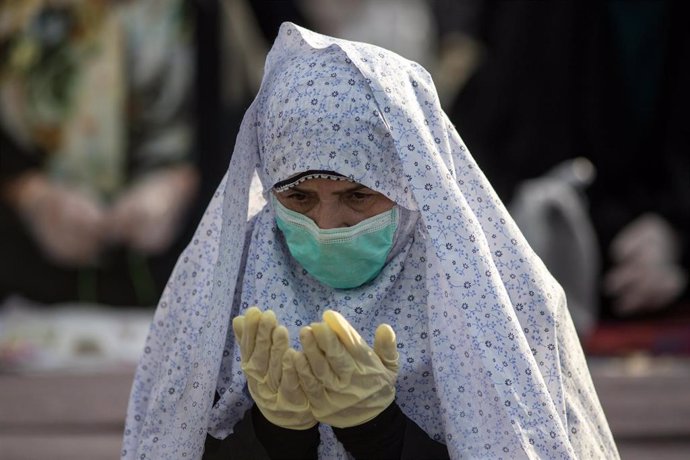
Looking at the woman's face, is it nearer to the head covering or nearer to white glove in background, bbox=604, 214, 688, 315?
the head covering

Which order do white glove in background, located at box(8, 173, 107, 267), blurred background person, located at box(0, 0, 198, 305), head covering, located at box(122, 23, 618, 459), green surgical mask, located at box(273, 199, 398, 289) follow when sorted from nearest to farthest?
1. head covering, located at box(122, 23, 618, 459)
2. green surgical mask, located at box(273, 199, 398, 289)
3. blurred background person, located at box(0, 0, 198, 305)
4. white glove in background, located at box(8, 173, 107, 267)

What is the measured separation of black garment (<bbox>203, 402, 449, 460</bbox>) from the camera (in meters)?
2.95

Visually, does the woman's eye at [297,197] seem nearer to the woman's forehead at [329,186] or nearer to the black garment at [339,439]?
the woman's forehead at [329,186]

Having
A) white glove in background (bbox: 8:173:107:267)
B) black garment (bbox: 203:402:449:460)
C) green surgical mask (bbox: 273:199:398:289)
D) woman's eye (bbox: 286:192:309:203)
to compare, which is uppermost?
white glove in background (bbox: 8:173:107:267)

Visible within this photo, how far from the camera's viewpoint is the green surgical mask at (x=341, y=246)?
10.2 feet

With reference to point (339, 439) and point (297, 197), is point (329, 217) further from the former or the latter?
point (339, 439)

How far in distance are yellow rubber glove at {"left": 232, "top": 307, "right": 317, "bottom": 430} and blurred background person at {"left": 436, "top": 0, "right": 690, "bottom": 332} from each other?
4.33 m

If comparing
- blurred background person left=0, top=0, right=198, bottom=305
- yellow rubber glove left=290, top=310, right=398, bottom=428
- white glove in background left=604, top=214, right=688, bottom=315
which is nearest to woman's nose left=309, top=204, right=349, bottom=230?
yellow rubber glove left=290, top=310, right=398, bottom=428

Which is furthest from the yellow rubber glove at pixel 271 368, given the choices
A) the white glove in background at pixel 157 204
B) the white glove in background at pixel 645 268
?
the white glove in background at pixel 157 204

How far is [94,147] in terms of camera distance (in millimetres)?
7445

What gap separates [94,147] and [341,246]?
451 centimetres

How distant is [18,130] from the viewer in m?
7.45

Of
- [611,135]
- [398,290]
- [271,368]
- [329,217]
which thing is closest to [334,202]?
[329,217]

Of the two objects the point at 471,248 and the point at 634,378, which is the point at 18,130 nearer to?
the point at 634,378
